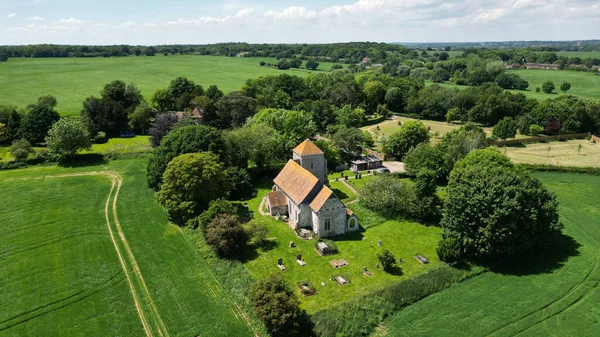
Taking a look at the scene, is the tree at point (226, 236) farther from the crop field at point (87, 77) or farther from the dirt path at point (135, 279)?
the crop field at point (87, 77)

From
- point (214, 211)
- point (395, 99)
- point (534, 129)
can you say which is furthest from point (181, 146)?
point (534, 129)

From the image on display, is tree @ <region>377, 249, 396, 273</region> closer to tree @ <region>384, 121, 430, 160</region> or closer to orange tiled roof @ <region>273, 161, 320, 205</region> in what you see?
orange tiled roof @ <region>273, 161, 320, 205</region>

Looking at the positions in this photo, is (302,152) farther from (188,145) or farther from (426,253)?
(426,253)

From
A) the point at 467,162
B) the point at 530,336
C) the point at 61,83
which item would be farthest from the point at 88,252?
the point at 61,83

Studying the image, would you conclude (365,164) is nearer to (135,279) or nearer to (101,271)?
(135,279)

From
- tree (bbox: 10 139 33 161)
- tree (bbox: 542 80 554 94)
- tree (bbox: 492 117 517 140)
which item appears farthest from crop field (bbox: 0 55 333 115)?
tree (bbox: 542 80 554 94)

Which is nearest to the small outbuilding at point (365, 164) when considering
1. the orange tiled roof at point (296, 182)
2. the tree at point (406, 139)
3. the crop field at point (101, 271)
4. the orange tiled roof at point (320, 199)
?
the tree at point (406, 139)
